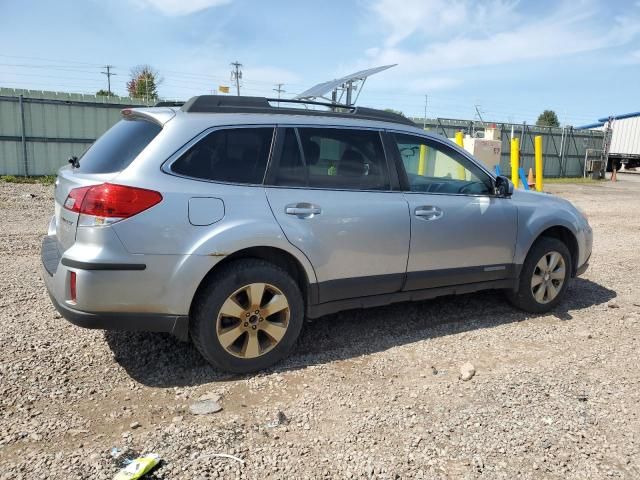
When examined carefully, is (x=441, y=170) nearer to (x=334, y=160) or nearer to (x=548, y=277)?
(x=334, y=160)

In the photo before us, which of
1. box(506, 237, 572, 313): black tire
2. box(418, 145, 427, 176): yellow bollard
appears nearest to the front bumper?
box(418, 145, 427, 176): yellow bollard

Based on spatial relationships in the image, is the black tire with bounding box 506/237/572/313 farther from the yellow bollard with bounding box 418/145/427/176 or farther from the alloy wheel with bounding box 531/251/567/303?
the yellow bollard with bounding box 418/145/427/176

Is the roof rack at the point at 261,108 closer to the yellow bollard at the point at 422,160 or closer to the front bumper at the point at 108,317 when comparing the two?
the yellow bollard at the point at 422,160

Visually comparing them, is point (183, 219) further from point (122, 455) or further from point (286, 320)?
point (122, 455)

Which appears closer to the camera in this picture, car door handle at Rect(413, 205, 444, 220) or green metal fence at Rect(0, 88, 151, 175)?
car door handle at Rect(413, 205, 444, 220)

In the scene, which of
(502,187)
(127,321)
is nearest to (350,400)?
(127,321)

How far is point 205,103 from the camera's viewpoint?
3.54 metres

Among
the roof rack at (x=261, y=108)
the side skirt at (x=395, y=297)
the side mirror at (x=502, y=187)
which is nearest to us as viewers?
the roof rack at (x=261, y=108)

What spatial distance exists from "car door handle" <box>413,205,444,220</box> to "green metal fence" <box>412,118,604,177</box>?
1804 centimetres

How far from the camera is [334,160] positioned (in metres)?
3.84

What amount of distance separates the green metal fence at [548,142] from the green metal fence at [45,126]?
12.1 m

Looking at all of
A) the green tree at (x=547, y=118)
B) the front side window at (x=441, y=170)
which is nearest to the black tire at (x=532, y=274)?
the front side window at (x=441, y=170)

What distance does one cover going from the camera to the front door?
4141 mm

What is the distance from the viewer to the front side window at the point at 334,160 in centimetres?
365
